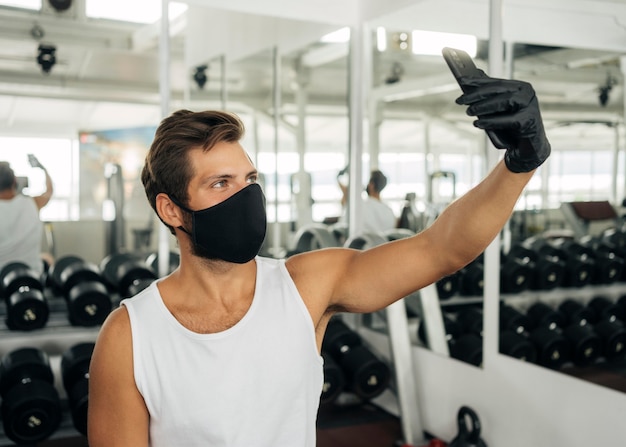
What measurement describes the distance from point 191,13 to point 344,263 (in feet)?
9.64

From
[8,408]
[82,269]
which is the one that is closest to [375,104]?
[82,269]

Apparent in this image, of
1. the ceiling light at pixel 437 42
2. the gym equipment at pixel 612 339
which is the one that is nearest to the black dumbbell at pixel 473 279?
the gym equipment at pixel 612 339

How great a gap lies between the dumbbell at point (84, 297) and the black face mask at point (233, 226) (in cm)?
228

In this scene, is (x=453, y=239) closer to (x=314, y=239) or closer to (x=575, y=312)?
(x=575, y=312)

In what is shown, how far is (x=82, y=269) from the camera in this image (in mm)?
3477

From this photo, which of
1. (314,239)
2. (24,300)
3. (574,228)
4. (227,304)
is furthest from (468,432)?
(24,300)

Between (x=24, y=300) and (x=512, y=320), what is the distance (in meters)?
2.31

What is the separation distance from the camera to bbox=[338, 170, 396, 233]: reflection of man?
3779 millimetres

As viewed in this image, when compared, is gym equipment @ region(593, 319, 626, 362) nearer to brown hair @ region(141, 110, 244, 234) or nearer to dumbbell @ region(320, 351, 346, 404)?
dumbbell @ region(320, 351, 346, 404)

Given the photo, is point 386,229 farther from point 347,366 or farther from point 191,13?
point 191,13

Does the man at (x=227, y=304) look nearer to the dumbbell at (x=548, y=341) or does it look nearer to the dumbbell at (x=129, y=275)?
the dumbbell at (x=548, y=341)

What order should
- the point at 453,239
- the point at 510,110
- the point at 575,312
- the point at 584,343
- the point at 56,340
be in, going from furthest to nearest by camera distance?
the point at 56,340, the point at 575,312, the point at 584,343, the point at 453,239, the point at 510,110

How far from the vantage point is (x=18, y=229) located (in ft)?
11.2

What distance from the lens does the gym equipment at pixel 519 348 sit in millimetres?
2664
